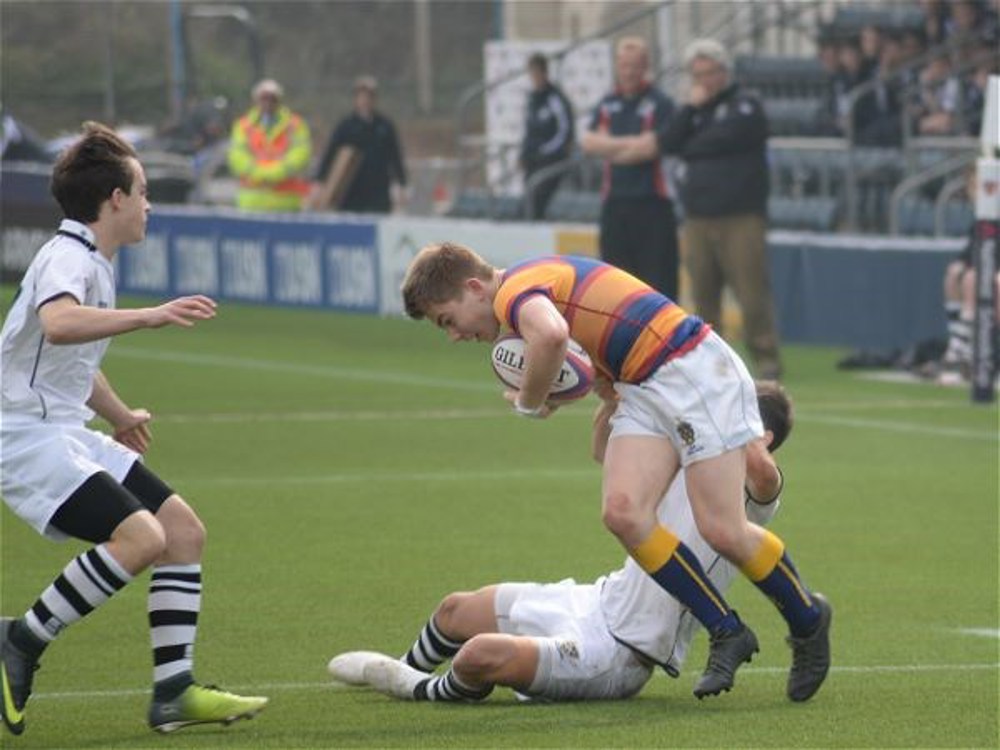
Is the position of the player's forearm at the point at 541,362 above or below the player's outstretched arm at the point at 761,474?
above

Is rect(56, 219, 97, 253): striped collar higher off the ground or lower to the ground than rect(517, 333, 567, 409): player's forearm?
higher

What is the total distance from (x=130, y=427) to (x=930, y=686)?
2.75 metres

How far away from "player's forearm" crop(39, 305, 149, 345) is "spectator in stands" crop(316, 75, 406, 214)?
19948mm

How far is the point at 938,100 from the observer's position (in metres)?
25.0

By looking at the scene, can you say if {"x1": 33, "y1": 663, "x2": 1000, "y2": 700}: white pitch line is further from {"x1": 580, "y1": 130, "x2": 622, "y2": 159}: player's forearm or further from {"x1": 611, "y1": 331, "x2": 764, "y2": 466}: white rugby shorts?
{"x1": 580, "y1": 130, "x2": 622, "y2": 159}: player's forearm

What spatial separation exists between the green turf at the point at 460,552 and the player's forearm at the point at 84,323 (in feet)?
3.92

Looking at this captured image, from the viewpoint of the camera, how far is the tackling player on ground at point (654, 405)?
26.0 feet

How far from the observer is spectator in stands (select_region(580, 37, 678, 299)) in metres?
19.6

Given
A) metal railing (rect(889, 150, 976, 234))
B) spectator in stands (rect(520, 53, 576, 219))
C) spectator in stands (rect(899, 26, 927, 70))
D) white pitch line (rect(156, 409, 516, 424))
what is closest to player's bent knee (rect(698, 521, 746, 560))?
white pitch line (rect(156, 409, 516, 424))

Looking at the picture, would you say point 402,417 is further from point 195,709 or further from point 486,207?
point 486,207

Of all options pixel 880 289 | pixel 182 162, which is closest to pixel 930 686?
pixel 880 289

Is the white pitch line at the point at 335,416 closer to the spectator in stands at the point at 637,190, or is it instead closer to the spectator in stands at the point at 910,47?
the spectator in stands at the point at 637,190

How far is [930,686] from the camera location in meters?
8.71

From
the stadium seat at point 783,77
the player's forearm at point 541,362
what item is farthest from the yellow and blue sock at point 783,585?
the stadium seat at point 783,77
